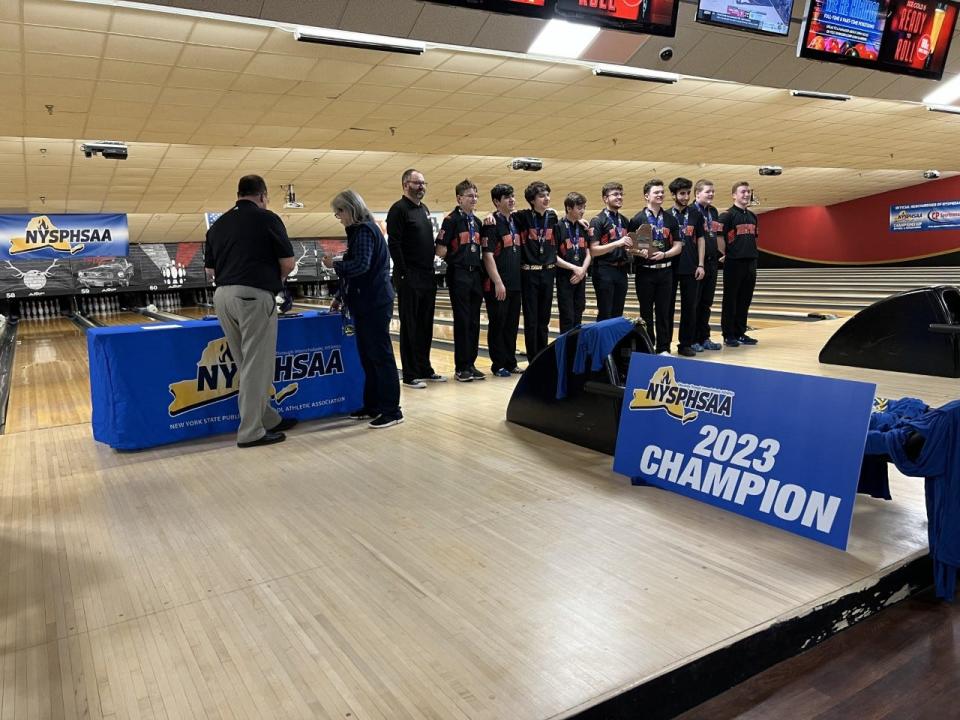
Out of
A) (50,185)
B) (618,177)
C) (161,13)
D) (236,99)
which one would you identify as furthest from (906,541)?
(618,177)

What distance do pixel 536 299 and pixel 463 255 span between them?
759 mm

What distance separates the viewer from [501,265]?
516 centimetres

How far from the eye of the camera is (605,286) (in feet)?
18.4

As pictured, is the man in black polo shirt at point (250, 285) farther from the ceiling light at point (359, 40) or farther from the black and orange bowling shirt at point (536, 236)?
the ceiling light at point (359, 40)

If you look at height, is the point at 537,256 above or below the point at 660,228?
below

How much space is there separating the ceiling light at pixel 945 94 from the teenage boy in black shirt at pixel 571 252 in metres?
7.58

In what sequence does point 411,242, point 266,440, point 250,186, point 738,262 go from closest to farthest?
point 250,186 → point 266,440 → point 411,242 → point 738,262

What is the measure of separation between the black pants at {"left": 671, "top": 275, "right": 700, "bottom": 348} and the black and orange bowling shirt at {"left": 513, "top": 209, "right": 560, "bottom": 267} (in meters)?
1.24

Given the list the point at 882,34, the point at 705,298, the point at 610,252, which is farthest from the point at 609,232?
the point at 882,34

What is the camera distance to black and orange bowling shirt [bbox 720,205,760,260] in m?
6.15

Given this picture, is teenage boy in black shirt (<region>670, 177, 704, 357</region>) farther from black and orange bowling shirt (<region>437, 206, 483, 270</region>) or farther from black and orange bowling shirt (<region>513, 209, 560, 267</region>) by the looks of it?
black and orange bowling shirt (<region>437, 206, 483, 270</region>)

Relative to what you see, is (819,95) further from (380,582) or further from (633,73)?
(380,582)

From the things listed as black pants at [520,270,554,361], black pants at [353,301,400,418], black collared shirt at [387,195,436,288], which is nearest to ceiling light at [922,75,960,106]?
black pants at [520,270,554,361]

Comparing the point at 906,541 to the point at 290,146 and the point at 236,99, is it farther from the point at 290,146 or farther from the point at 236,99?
the point at 290,146
